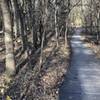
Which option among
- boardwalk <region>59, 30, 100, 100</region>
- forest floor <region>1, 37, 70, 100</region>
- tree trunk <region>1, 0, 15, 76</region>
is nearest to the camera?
forest floor <region>1, 37, 70, 100</region>

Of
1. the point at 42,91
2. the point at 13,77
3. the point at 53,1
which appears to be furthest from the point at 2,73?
the point at 53,1

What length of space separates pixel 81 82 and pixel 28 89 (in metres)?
4.54

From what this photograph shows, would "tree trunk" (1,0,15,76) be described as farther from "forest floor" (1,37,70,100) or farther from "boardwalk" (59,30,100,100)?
"boardwalk" (59,30,100,100)

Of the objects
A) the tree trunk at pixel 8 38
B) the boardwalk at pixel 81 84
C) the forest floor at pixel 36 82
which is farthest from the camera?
the tree trunk at pixel 8 38

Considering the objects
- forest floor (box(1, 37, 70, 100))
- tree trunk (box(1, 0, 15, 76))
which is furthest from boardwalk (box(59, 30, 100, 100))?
tree trunk (box(1, 0, 15, 76))

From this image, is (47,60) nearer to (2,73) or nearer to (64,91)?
(2,73)

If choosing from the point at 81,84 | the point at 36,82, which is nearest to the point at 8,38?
the point at 36,82

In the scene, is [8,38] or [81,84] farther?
[81,84]

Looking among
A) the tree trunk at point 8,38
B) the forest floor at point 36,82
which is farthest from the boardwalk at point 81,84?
the tree trunk at point 8,38

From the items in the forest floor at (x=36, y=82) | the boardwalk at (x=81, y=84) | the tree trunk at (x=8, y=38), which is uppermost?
the tree trunk at (x=8, y=38)

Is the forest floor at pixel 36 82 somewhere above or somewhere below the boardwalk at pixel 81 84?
above

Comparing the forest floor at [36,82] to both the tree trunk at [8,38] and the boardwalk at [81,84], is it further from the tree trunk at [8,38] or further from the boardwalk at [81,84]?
the tree trunk at [8,38]

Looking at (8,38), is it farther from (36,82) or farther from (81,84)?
(81,84)

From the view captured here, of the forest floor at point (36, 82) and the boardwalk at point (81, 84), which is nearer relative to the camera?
the forest floor at point (36, 82)
